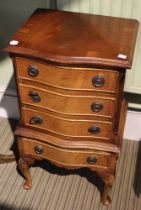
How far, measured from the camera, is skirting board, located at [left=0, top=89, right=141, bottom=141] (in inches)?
92.0

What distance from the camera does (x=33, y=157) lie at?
1.92 m

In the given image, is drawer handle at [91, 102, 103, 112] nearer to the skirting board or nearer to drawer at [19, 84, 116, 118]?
drawer at [19, 84, 116, 118]

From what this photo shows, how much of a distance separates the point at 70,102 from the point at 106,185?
1.99 feet

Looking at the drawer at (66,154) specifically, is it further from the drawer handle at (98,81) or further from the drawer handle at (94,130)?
the drawer handle at (98,81)

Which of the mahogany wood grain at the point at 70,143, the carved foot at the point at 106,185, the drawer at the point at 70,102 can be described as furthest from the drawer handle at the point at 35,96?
the carved foot at the point at 106,185

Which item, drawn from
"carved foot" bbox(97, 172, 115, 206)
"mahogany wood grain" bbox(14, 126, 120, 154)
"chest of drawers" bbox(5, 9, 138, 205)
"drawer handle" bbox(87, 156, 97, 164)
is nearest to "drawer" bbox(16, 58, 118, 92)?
"chest of drawers" bbox(5, 9, 138, 205)

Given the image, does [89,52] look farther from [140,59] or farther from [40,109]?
[140,59]

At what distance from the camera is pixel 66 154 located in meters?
1.77

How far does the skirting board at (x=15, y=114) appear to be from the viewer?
7.66ft

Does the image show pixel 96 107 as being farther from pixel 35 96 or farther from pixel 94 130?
pixel 35 96

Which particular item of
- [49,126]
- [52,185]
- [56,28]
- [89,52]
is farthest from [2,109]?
[89,52]

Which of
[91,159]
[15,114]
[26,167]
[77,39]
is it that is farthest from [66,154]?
[15,114]

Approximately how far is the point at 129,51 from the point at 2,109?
145cm

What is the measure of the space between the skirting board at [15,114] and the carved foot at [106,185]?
59 cm
